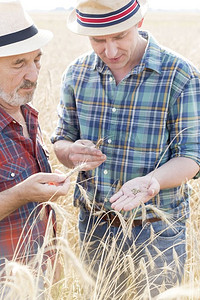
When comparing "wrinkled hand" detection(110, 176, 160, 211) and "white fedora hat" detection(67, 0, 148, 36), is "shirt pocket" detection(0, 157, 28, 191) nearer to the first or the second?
"wrinkled hand" detection(110, 176, 160, 211)

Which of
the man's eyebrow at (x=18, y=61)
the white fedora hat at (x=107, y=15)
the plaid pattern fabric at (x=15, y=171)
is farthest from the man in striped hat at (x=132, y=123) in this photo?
the man's eyebrow at (x=18, y=61)

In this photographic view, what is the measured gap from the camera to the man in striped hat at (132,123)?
2.46m

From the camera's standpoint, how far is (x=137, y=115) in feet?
8.63

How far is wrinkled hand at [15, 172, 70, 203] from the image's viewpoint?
2.18m

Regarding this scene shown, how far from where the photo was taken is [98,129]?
108 inches

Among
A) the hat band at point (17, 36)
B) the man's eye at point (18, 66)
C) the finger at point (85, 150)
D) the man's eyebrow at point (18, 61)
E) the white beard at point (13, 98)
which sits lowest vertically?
the finger at point (85, 150)

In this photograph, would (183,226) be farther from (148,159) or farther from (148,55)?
(148,55)

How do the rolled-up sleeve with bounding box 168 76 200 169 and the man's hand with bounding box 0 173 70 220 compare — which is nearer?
the man's hand with bounding box 0 173 70 220

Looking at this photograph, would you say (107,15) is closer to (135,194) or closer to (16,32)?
(16,32)

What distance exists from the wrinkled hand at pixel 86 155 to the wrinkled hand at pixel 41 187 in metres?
0.25

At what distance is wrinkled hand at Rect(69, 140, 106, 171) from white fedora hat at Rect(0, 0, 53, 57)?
0.55 m

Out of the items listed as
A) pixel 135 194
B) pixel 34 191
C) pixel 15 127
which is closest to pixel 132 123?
pixel 135 194

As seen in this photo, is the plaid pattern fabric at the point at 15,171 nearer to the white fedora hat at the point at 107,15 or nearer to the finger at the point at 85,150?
the finger at the point at 85,150

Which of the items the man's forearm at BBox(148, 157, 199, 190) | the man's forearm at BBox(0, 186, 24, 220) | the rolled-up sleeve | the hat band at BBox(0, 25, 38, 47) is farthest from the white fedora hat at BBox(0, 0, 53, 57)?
the man's forearm at BBox(148, 157, 199, 190)
